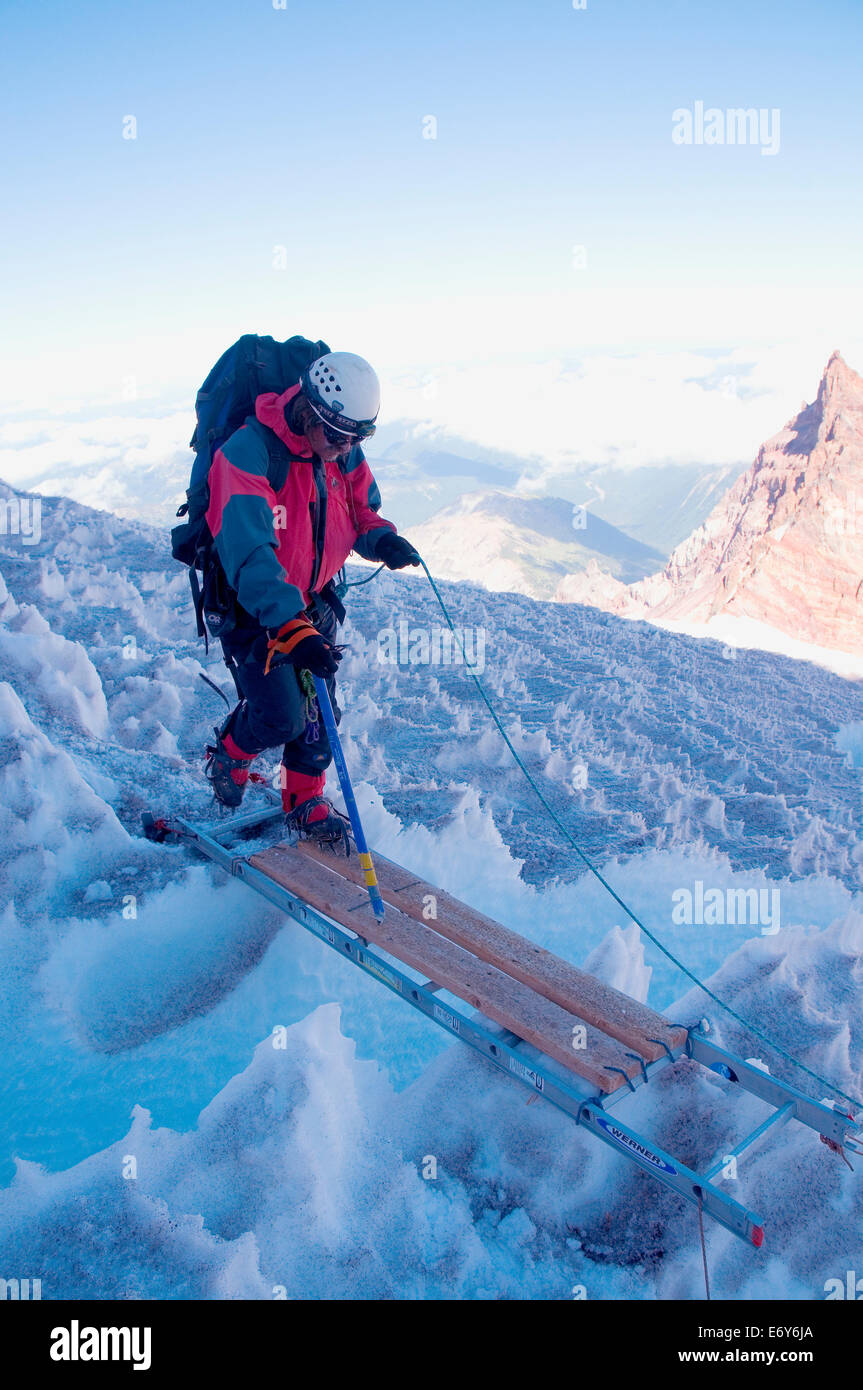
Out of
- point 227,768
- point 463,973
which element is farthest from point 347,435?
point 463,973

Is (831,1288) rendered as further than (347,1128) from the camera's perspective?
No

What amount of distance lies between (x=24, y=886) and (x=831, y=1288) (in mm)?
3612

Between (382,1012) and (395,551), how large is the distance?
2356 millimetres

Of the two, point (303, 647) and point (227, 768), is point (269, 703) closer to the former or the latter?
point (303, 647)

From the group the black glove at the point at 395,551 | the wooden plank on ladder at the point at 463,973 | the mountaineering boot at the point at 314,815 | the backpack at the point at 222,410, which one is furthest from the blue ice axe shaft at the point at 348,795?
the black glove at the point at 395,551

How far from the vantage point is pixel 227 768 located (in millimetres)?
4965

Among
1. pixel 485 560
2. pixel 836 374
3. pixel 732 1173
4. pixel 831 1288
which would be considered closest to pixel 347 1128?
pixel 732 1173

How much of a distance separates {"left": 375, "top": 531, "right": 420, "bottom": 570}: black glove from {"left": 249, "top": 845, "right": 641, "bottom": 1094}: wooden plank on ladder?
1.63 m

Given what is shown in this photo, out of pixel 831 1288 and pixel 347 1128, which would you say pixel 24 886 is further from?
pixel 831 1288

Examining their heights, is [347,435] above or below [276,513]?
above

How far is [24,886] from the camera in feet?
13.6

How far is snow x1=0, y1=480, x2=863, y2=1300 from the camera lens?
8.95 ft

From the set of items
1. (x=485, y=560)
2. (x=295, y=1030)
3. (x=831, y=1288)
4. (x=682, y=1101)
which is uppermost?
(x=295, y=1030)

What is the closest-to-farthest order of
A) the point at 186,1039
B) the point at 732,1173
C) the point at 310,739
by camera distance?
the point at 732,1173
the point at 186,1039
the point at 310,739
